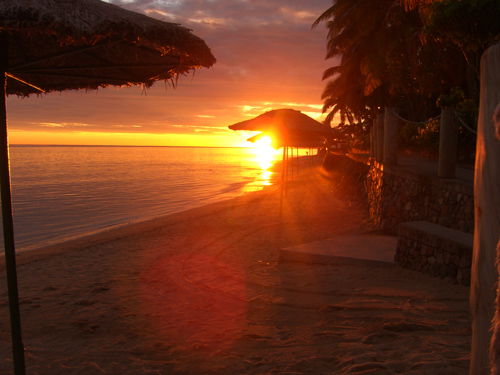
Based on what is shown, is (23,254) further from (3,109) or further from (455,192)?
(455,192)

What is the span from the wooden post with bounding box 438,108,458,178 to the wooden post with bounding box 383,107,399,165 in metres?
1.98

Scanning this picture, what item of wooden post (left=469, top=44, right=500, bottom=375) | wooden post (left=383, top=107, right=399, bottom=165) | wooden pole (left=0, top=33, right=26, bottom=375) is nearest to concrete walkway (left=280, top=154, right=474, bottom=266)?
wooden post (left=383, top=107, right=399, bottom=165)

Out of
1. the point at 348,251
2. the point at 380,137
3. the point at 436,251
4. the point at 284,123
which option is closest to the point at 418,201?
the point at 348,251

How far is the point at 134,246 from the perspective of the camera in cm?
886

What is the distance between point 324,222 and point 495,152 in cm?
910

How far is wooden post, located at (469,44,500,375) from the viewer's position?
1280 millimetres

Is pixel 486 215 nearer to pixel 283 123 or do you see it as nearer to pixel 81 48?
pixel 81 48

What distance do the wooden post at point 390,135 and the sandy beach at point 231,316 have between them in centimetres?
308

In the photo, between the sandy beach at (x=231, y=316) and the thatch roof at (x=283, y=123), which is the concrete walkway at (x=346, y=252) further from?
the thatch roof at (x=283, y=123)

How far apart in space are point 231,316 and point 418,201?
419 centimetres

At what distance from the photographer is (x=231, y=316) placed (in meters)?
4.52

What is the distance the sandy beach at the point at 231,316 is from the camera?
3418mm

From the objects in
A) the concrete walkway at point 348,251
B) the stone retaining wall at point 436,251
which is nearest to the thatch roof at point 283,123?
the concrete walkway at point 348,251

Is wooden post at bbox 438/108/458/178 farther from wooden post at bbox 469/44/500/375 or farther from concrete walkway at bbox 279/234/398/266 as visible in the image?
wooden post at bbox 469/44/500/375
